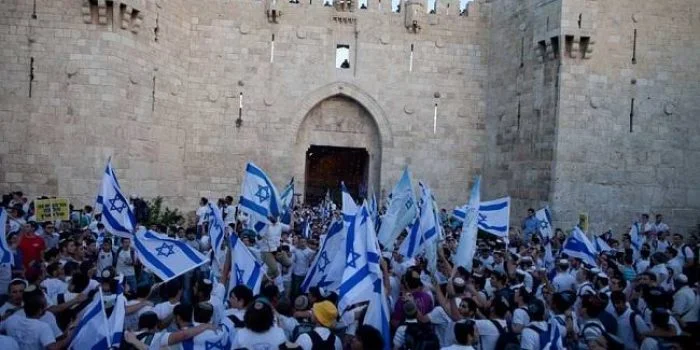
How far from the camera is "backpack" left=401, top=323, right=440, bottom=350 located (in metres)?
5.56

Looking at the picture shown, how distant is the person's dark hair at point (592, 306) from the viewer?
6551mm

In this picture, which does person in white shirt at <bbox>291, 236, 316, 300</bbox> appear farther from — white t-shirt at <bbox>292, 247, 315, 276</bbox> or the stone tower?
the stone tower

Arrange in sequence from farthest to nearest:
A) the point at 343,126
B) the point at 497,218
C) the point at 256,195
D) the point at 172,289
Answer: the point at 343,126, the point at 497,218, the point at 256,195, the point at 172,289

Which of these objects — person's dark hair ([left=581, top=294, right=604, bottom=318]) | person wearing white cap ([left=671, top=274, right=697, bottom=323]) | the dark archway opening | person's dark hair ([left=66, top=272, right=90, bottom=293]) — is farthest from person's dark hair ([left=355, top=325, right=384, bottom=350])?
the dark archway opening

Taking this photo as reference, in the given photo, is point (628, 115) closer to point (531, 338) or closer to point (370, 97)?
point (370, 97)

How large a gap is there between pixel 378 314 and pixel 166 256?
8.00 feet

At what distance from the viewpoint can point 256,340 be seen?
522cm

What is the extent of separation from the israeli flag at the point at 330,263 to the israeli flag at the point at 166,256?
4.19ft

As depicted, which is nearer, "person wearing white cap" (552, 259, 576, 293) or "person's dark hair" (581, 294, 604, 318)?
"person's dark hair" (581, 294, 604, 318)

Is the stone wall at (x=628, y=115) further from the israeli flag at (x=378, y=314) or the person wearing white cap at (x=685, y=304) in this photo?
the israeli flag at (x=378, y=314)

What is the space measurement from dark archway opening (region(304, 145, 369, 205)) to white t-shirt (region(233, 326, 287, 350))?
23.0m

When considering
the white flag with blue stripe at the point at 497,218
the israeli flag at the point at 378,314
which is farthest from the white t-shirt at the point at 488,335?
the white flag with blue stripe at the point at 497,218

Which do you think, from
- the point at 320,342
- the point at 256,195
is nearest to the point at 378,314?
the point at 320,342

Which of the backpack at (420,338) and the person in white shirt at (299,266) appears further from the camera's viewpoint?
the person in white shirt at (299,266)
